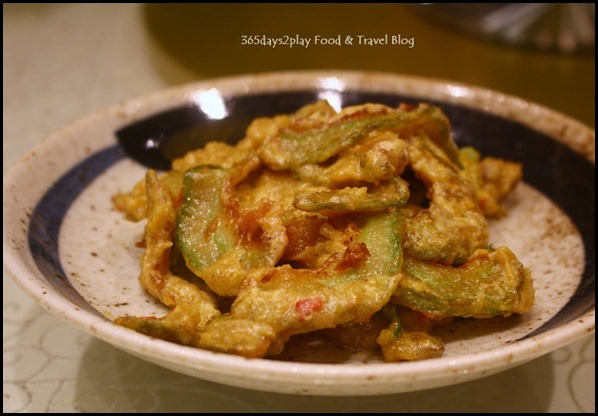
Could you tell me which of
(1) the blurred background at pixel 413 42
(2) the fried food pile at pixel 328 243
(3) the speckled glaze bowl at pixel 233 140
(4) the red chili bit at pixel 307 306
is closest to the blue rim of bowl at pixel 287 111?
(3) the speckled glaze bowl at pixel 233 140

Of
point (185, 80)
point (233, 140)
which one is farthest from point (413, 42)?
point (233, 140)

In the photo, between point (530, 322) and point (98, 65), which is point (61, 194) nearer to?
point (530, 322)

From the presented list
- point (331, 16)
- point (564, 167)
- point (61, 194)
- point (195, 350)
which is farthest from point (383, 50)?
point (195, 350)

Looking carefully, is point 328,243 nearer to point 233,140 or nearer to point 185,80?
point 233,140

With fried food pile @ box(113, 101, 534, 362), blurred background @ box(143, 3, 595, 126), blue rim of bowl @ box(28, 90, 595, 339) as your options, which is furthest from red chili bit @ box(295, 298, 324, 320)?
blurred background @ box(143, 3, 595, 126)

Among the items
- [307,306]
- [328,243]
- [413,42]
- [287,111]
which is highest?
[413,42]

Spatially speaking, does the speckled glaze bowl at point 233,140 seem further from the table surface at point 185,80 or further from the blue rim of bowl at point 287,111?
the table surface at point 185,80

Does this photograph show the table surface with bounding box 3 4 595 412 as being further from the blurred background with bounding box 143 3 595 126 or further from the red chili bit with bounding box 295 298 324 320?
the red chili bit with bounding box 295 298 324 320

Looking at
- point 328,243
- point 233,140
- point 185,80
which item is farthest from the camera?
point 185,80
